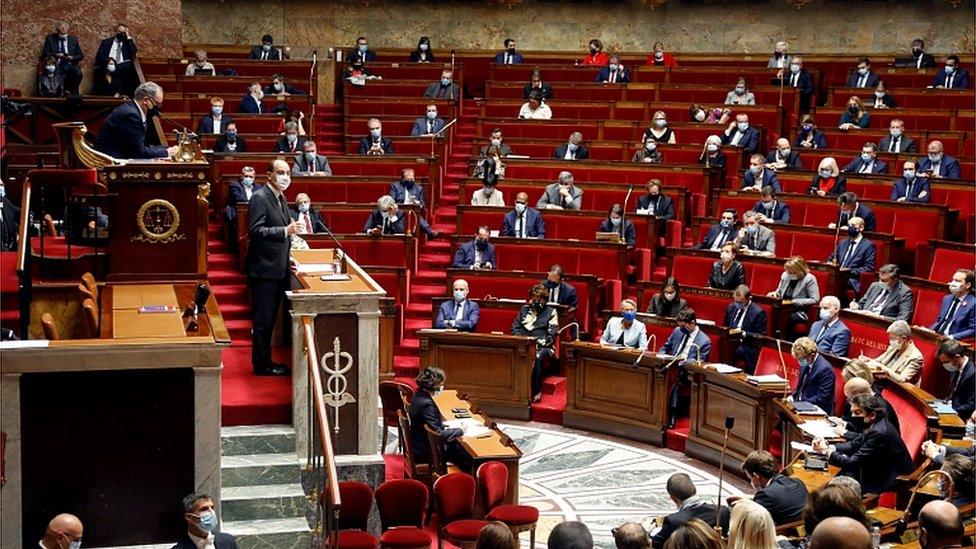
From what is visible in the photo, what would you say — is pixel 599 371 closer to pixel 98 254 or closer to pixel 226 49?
pixel 98 254

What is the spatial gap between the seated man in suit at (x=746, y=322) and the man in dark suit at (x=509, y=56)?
7.55 m

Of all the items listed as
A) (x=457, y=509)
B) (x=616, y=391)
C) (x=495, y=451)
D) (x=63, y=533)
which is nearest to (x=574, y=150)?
(x=616, y=391)

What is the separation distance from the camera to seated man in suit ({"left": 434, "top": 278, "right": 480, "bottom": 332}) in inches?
406

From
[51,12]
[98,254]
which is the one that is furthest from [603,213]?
[51,12]

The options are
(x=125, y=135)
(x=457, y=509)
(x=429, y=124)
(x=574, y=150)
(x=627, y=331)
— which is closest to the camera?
(x=125, y=135)

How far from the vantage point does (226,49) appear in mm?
17812

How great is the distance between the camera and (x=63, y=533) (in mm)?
4941

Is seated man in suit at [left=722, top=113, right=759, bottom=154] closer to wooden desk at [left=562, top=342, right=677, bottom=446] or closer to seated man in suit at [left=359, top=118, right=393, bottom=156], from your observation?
seated man in suit at [left=359, top=118, right=393, bottom=156]

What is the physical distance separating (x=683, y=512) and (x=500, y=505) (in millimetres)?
1414

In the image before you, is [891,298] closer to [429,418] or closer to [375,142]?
[429,418]

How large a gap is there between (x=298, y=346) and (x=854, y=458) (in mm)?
2896

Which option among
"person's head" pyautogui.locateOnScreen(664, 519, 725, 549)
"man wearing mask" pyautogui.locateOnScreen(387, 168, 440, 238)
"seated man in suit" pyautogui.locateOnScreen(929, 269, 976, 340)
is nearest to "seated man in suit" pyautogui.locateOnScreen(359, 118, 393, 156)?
"man wearing mask" pyautogui.locateOnScreen(387, 168, 440, 238)

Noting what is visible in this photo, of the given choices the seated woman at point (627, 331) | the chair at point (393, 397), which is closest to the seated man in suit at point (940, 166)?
the seated woman at point (627, 331)

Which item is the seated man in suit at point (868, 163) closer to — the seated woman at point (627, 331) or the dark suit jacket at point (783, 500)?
the seated woman at point (627, 331)
